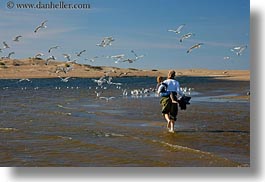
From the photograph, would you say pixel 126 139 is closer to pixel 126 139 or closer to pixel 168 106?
pixel 126 139

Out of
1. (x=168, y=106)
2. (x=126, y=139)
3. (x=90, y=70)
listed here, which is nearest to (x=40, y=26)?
(x=126, y=139)

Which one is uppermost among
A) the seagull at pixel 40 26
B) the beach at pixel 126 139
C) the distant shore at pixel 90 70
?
the distant shore at pixel 90 70

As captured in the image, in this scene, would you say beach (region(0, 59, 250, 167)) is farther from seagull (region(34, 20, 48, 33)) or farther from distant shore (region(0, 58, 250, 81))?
seagull (region(34, 20, 48, 33))

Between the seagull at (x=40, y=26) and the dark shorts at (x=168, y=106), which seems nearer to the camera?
the seagull at (x=40, y=26)

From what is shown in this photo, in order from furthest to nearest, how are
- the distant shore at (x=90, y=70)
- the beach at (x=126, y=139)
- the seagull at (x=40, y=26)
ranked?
the distant shore at (x=90, y=70), the seagull at (x=40, y=26), the beach at (x=126, y=139)

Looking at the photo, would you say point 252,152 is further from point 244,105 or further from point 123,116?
point 244,105

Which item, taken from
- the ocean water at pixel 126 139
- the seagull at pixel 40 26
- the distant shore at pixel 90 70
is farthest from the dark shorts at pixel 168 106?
the seagull at pixel 40 26

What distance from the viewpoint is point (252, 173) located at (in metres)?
7.38

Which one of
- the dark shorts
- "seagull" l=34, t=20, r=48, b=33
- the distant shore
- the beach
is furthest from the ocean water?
"seagull" l=34, t=20, r=48, b=33

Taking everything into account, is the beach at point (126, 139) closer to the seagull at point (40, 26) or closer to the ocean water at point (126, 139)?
the ocean water at point (126, 139)

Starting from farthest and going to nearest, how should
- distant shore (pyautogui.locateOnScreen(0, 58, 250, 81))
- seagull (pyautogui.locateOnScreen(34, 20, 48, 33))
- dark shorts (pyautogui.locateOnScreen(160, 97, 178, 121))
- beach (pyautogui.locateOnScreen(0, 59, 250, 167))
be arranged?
distant shore (pyautogui.locateOnScreen(0, 58, 250, 81))
dark shorts (pyautogui.locateOnScreen(160, 97, 178, 121))
seagull (pyautogui.locateOnScreen(34, 20, 48, 33))
beach (pyautogui.locateOnScreen(0, 59, 250, 167))

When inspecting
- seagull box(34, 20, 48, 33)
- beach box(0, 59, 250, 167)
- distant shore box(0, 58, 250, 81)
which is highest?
distant shore box(0, 58, 250, 81)

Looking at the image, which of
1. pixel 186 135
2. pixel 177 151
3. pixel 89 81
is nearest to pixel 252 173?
pixel 177 151

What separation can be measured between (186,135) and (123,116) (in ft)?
11.3
